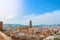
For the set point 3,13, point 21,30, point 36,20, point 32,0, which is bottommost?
point 21,30

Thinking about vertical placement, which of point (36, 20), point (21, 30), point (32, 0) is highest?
point (32, 0)

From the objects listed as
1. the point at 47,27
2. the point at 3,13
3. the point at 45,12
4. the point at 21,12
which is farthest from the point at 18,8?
the point at 47,27

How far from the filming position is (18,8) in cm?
319

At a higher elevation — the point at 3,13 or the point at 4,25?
the point at 3,13

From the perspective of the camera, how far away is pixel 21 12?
3.18 meters

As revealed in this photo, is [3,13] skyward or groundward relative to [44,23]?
skyward

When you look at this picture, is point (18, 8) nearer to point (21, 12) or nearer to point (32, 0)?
point (21, 12)

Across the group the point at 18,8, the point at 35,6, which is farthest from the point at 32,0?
the point at 18,8

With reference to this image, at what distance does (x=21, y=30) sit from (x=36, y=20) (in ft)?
1.53

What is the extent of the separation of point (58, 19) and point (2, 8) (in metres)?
1.47

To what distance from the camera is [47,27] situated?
3164mm

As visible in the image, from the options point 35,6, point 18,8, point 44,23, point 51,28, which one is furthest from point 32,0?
point 51,28

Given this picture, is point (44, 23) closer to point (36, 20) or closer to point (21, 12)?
point (36, 20)

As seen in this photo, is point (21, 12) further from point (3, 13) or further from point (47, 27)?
point (47, 27)
